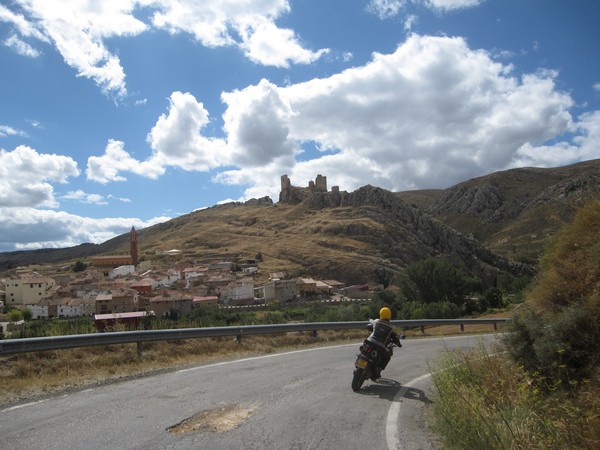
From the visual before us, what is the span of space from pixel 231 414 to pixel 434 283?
2289 inches

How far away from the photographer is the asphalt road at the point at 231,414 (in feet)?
16.7

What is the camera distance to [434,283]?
61.3 m

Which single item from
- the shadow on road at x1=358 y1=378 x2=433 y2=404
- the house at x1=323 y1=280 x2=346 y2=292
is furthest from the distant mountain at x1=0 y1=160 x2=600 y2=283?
the shadow on road at x1=358 y1=378 x2=433 y2=404

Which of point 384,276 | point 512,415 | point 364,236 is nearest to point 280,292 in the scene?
point 384,276

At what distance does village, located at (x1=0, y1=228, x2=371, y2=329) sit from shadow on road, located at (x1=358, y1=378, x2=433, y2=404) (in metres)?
55.5

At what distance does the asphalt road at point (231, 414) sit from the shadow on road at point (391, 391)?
2 centimetres

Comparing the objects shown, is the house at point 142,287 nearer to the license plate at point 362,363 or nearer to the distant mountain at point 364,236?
the distant mountain at point 364,236

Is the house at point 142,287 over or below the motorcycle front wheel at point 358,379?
over

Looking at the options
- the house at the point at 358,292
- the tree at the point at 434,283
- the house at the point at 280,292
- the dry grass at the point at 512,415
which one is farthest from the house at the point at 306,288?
the dry grass at the point at 512,415

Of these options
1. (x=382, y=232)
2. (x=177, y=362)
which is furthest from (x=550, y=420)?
(x=382, y=232)

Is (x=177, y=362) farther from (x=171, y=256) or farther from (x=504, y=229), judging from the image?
(x=504, y=229)

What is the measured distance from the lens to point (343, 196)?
173375mm

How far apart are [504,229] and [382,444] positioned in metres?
185

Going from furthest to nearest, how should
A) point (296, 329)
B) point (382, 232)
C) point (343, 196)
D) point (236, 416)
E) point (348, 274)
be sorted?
point (343, 196)
point (382, 232)
point (348, 274)
point (296, 329)
point (236, 416)
